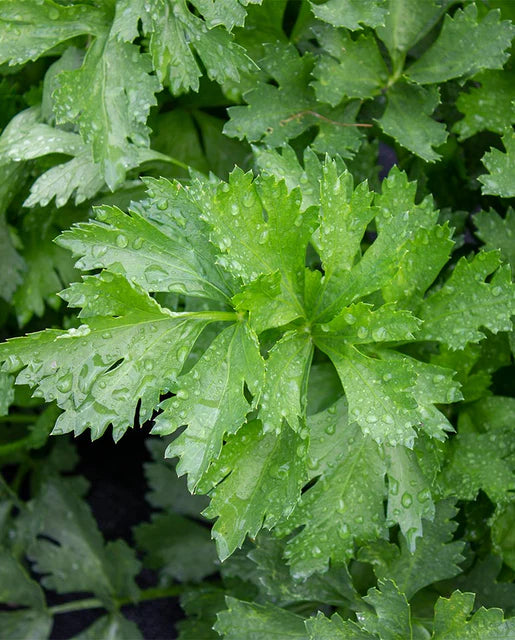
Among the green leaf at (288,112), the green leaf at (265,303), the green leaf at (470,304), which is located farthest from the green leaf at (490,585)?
the green leaf at (288,112)

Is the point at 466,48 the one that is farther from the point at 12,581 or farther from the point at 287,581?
the point at 12,581

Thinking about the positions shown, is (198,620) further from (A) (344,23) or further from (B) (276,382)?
(A) (344,23)

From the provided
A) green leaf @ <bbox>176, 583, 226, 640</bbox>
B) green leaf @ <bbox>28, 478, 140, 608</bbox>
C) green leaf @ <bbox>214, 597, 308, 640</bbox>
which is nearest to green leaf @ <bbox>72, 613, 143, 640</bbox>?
green leaf @ <bbox>28, 478, 140, 608</bbox>

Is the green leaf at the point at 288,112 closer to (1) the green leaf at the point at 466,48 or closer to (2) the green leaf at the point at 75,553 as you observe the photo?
(1) the green leaf at the point at 466,48

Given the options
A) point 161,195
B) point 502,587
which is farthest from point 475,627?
point 161,195

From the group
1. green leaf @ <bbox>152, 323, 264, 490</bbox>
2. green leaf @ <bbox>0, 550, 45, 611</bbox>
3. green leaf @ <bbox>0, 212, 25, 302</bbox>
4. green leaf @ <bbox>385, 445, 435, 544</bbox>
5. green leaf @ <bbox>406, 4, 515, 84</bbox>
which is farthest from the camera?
green leaf @ <bbox>0, 550, 45, 611</bbox>

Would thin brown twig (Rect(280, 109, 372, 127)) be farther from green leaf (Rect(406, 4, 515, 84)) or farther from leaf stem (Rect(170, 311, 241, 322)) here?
leaf stem (Rect(170, 311, 241, 322))
